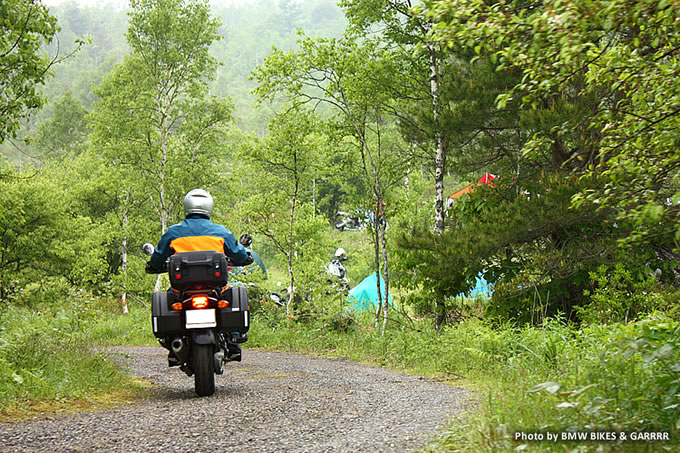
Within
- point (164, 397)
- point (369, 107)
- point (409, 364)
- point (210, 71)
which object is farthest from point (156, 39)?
point (164, 397)

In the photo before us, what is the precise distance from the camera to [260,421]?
4.62m

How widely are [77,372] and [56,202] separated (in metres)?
22.4

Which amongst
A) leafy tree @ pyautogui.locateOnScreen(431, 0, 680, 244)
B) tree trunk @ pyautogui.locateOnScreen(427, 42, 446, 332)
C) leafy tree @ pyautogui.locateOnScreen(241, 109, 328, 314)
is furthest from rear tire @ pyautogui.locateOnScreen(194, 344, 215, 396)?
leafy tree @ pyautogui.locateOnScreen(241, 109, 328, 314)

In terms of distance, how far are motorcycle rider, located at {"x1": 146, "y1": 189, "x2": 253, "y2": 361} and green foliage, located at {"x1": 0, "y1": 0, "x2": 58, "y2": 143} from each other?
3.62 metres

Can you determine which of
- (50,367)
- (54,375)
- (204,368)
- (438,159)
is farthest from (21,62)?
(438,159)

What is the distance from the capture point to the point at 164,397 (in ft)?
19.8

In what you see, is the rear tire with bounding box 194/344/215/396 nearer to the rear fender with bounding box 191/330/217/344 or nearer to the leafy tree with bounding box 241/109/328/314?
the rear fender with bounding box 191/330/217/344

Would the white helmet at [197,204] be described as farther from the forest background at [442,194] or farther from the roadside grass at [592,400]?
the roadside grass at [592,400]

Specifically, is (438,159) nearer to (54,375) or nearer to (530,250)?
(530,250)

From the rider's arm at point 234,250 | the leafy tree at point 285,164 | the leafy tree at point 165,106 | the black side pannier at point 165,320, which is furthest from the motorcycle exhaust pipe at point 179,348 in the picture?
the leafy tree at point 165,106

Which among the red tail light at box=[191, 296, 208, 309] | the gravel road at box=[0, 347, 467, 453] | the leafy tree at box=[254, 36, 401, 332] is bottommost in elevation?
the gravel road at box=[0, 347, 467, 453]

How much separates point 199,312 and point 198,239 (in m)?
0.79

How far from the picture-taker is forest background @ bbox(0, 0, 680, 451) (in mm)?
4203

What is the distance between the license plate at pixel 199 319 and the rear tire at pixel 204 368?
20 centimetres
